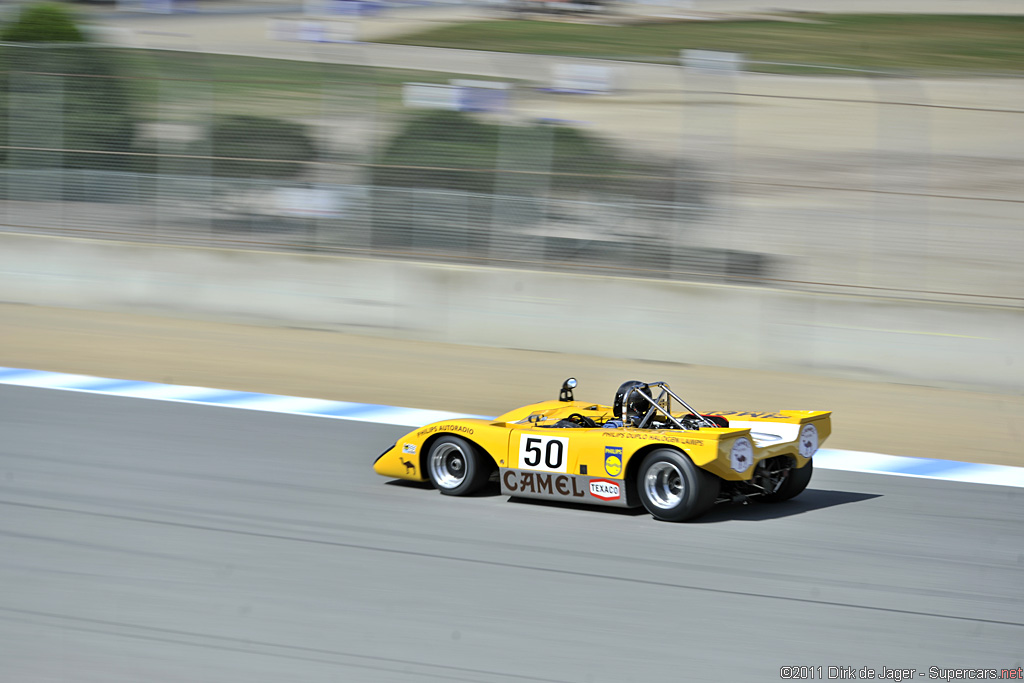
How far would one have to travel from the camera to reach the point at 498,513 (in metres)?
6.41

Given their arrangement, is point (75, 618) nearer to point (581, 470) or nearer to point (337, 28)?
point (581, 470)

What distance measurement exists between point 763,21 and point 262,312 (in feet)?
68.6

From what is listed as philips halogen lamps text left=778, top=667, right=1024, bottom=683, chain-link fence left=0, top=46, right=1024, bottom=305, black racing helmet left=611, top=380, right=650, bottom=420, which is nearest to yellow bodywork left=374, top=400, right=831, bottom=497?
black racing helmet left=611, top=380, right=650, bottom=420

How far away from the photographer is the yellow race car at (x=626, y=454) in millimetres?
5941

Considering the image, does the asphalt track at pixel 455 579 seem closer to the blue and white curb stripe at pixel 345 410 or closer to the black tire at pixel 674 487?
the black tire at pixel 674 487

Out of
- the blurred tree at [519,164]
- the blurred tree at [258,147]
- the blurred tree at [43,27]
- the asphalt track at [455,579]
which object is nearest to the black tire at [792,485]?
the asphalt track at [455,579]

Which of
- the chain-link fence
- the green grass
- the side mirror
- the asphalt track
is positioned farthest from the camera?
the green grass

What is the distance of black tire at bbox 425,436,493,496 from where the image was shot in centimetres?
660

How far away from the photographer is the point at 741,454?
5895mm

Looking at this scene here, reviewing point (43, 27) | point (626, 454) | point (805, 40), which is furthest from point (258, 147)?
point (805, 40)

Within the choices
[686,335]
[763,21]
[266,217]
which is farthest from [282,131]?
[763,21]

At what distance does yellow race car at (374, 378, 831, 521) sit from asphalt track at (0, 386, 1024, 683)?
151 mm

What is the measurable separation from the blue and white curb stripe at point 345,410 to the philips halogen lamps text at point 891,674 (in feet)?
11.4

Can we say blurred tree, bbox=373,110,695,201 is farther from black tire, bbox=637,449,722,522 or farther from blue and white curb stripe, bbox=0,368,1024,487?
black tire, bbox=637,449,722,522
